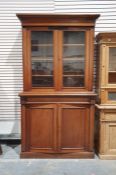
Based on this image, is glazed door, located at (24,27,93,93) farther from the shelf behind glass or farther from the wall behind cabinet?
the wall behind cabinet

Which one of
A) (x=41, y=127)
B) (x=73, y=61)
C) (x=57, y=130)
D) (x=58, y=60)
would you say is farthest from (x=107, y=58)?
(x=41, y=127)

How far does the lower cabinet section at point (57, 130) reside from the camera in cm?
409

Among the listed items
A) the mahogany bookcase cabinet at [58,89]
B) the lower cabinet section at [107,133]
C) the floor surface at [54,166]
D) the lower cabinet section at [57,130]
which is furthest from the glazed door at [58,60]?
the floor surface at [54,166]

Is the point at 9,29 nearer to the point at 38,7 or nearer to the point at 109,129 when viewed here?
the point at 38,7

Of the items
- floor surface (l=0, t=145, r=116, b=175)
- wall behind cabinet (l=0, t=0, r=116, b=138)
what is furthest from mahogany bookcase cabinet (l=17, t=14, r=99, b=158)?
wall behind cabinet (l=0, t=0, r=116, b=138)

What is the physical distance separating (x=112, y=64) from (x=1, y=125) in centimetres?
233

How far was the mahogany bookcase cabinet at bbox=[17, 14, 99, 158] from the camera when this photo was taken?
3992 mm

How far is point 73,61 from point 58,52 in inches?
11.1

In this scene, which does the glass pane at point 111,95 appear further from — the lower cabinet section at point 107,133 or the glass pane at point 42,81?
the glass pane at point 42,81

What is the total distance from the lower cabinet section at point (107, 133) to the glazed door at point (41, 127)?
0.74m

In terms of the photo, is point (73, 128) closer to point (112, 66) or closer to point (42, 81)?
point (42, 81)

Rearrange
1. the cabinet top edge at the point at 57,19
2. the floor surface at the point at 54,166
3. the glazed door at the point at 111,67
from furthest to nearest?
the glazed door at the point at 111,67 → the cabinet top edge at the point at 57,19 → the floor surface at the point at 54,166

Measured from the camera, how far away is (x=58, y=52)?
13.2 ft

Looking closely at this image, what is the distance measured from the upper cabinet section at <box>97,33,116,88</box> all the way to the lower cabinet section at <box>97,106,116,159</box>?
0.46 meters
